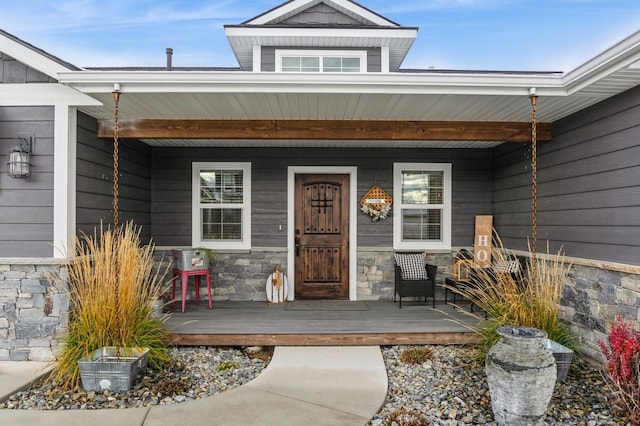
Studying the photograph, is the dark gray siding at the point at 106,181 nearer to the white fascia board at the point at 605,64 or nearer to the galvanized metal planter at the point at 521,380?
the galvanized metal planter at the point at 521,380

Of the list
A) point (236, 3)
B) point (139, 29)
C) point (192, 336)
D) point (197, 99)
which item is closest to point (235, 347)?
point (192, 336)

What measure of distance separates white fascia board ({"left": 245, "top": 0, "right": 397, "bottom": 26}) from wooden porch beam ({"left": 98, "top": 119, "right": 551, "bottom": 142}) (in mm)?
2604

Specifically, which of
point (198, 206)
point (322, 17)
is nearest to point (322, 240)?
point (198, 206)

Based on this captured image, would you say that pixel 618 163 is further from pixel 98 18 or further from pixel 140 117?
pixel 98 18

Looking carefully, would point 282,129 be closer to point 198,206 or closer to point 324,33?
point 198,206

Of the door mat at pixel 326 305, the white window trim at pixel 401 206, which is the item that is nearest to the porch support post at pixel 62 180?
the door mat at pixel 326 305

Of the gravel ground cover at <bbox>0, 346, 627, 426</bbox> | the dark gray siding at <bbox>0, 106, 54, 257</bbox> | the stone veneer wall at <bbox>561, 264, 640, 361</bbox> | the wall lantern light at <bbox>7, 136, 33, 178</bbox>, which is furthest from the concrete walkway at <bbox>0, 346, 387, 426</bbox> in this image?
the stone veneer wall at <bbox>561, 264, 640, 361</bbox>

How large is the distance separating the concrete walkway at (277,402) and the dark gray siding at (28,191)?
1.22 meters

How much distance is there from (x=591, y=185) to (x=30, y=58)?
5681mm

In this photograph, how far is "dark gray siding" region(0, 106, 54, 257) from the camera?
153 inches

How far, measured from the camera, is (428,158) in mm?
5992

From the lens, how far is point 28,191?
392 cm

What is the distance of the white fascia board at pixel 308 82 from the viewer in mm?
3467

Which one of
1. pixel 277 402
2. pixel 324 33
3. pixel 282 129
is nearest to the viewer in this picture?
pixel 277 402
